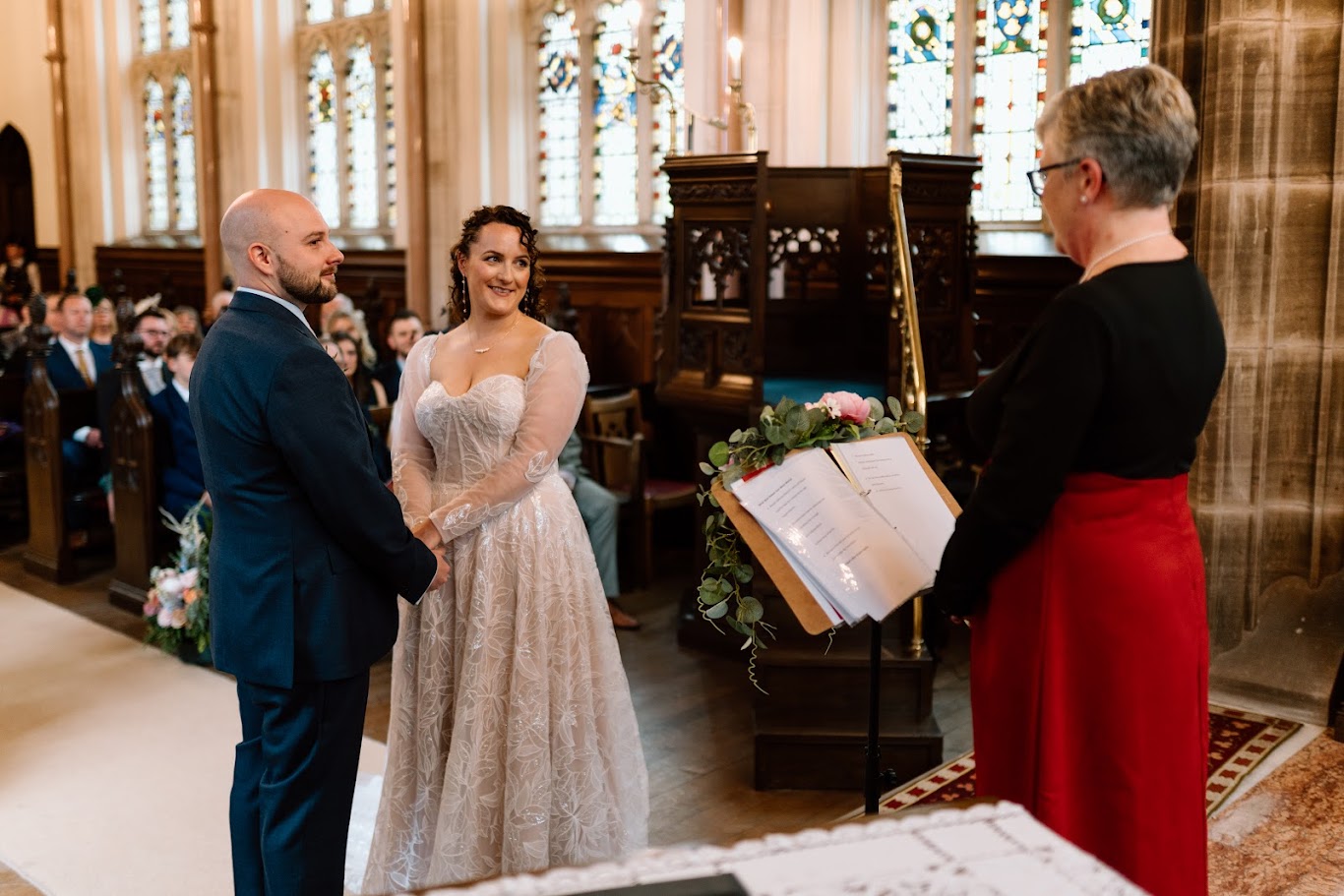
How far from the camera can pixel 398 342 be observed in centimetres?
712

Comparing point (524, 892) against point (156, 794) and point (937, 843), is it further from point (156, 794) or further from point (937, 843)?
point (156, 794)

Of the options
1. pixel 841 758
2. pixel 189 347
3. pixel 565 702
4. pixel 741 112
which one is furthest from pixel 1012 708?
pixel 741 112

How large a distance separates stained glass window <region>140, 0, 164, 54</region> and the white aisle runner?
11377 millimetres

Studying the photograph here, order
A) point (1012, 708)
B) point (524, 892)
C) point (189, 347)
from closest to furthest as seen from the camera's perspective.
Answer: point (524, 892), point (1012, 708), point (189, 347)

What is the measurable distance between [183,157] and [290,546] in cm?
1411

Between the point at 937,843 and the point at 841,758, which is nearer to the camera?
the point at 937,843

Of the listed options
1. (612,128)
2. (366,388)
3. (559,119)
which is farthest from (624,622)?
(559,119)

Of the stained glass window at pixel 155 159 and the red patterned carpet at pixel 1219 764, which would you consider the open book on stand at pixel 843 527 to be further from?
the stained glass window at pixel 155 159

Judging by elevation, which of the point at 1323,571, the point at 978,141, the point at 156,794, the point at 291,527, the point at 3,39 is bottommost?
the point at 156,794

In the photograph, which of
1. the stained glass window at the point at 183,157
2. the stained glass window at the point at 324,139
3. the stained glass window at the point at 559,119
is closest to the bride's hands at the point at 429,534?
the stained glass window at the point at 559,119

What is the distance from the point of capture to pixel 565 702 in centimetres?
317

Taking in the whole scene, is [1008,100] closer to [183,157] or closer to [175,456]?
[175,456]

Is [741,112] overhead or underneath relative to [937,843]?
overhead

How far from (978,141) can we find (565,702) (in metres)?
5.92
